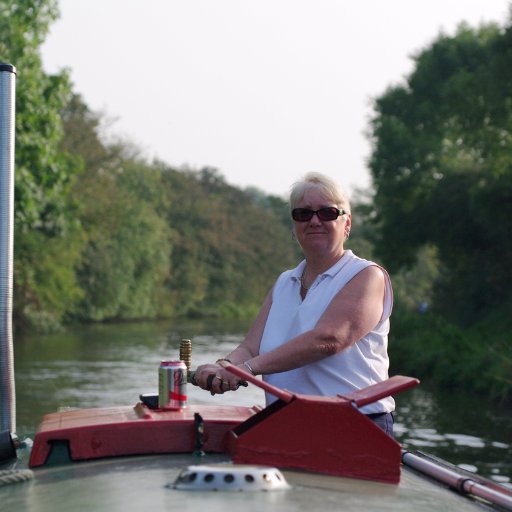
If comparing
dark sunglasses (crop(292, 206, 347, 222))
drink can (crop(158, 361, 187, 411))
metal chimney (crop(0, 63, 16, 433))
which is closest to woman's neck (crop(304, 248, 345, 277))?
dark sunglasses (crop(292, 206, 347, 222))

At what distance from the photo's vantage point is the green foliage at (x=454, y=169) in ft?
91.0

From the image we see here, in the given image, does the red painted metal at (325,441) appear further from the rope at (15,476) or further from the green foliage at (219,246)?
the green foliage at (219,246)

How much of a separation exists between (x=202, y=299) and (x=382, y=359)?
252 ft

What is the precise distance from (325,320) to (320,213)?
0.39 metres

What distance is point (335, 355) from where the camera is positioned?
3799 millimetres

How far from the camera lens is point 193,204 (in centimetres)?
8175

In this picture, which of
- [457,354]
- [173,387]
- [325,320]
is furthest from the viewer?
[457,354]

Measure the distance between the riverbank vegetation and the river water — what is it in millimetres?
1030

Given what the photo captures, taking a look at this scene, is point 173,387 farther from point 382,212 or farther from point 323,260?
point 382,212

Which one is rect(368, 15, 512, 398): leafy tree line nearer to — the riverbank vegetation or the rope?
the riverbank vegetation

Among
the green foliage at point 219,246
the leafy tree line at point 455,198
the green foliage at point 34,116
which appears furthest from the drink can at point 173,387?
the green foliage at point 219,246

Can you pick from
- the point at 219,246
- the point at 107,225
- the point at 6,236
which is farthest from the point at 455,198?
the point at 219,246

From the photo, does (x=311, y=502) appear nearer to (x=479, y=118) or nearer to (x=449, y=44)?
(x=479, y=118)

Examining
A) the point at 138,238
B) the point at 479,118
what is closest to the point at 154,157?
the point at 138,238
